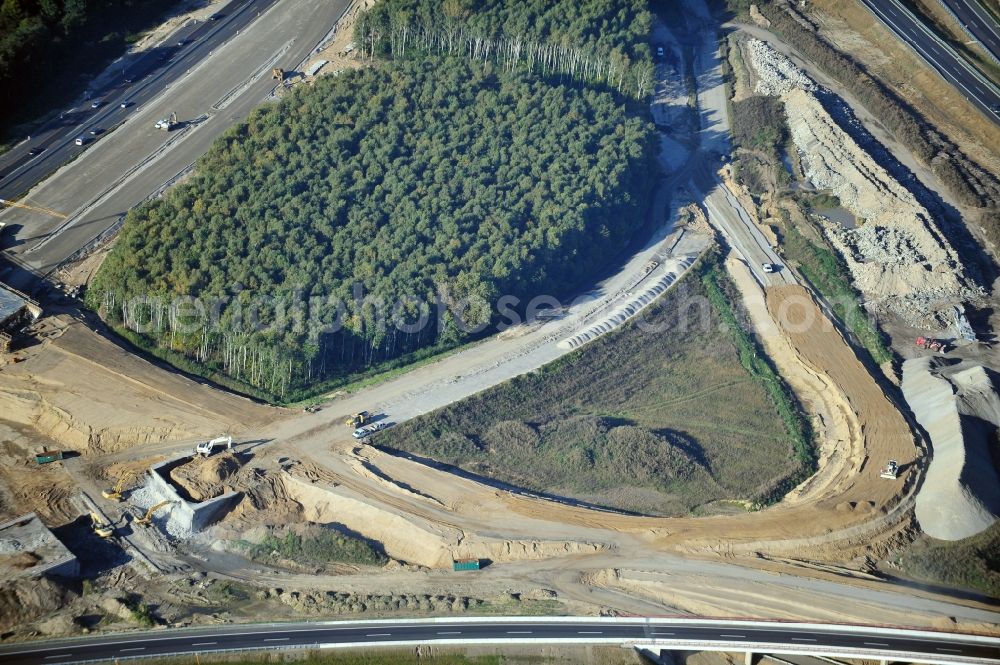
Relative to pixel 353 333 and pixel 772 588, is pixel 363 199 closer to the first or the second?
pixel 353 333

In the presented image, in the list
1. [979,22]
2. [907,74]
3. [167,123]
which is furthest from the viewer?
[979,22]

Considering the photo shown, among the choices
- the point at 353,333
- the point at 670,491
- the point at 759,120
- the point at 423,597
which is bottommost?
the point at 423,597

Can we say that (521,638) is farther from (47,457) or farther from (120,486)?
(47,457)

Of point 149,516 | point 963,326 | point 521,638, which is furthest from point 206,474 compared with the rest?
point 963,326

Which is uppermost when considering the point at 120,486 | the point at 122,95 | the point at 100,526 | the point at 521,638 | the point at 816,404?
the point at 122,95

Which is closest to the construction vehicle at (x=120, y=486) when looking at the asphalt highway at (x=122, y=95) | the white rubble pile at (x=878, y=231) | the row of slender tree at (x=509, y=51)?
the asphalt highway at (x=122, y=95)

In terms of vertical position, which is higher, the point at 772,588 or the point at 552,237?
the point at 552,237

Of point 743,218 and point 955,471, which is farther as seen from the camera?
point 743,218

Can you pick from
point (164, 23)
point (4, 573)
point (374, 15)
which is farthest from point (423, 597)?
point (164, 23)

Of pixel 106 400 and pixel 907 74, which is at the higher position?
pixel 907 74
